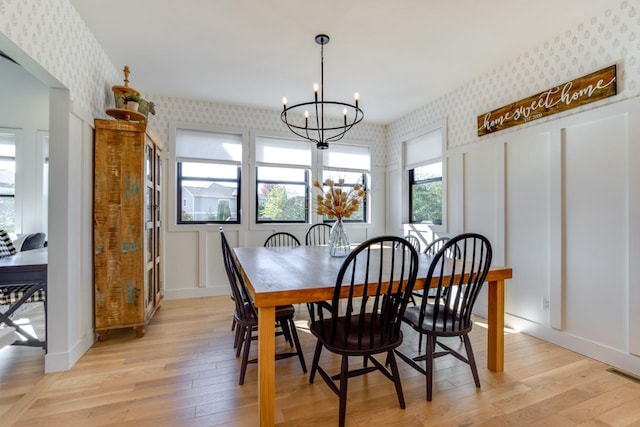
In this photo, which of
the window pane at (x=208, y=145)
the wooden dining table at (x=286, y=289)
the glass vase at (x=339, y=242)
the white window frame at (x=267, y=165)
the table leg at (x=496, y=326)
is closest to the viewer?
the wooden dining table at (x=286, y=289)

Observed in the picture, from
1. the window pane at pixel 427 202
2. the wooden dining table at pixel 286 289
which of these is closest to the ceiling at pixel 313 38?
the window pane at pixel 427 202

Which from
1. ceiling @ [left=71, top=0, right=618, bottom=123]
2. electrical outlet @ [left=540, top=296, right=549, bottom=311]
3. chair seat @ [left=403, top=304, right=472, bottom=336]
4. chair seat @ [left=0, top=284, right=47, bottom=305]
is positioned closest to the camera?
chair seat @ [left=403, top=304, right=472, bottom=336]

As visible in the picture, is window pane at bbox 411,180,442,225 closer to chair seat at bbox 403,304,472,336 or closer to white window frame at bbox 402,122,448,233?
white window frame at bbox 402,122,448,233

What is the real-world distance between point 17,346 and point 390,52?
4.11m

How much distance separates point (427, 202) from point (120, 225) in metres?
3.70

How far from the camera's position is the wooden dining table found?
148 cm

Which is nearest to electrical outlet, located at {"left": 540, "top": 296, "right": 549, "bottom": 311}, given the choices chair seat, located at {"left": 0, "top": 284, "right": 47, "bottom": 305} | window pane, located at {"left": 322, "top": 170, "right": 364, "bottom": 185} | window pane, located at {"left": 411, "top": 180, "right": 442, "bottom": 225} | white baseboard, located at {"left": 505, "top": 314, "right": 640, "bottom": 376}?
white baseboard, located at {"left": 505, "top": 314, "right": 640, "bottom": 376}

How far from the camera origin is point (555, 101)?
2516mm

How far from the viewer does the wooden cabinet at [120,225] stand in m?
2.50

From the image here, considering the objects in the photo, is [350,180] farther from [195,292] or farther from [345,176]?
[195,292]

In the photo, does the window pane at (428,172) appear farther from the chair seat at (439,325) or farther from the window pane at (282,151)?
the chair seat at (439,325)

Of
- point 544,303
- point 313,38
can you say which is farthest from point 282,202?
point 544,303

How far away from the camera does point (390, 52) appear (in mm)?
2768

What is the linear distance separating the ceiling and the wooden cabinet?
82 centimetres
